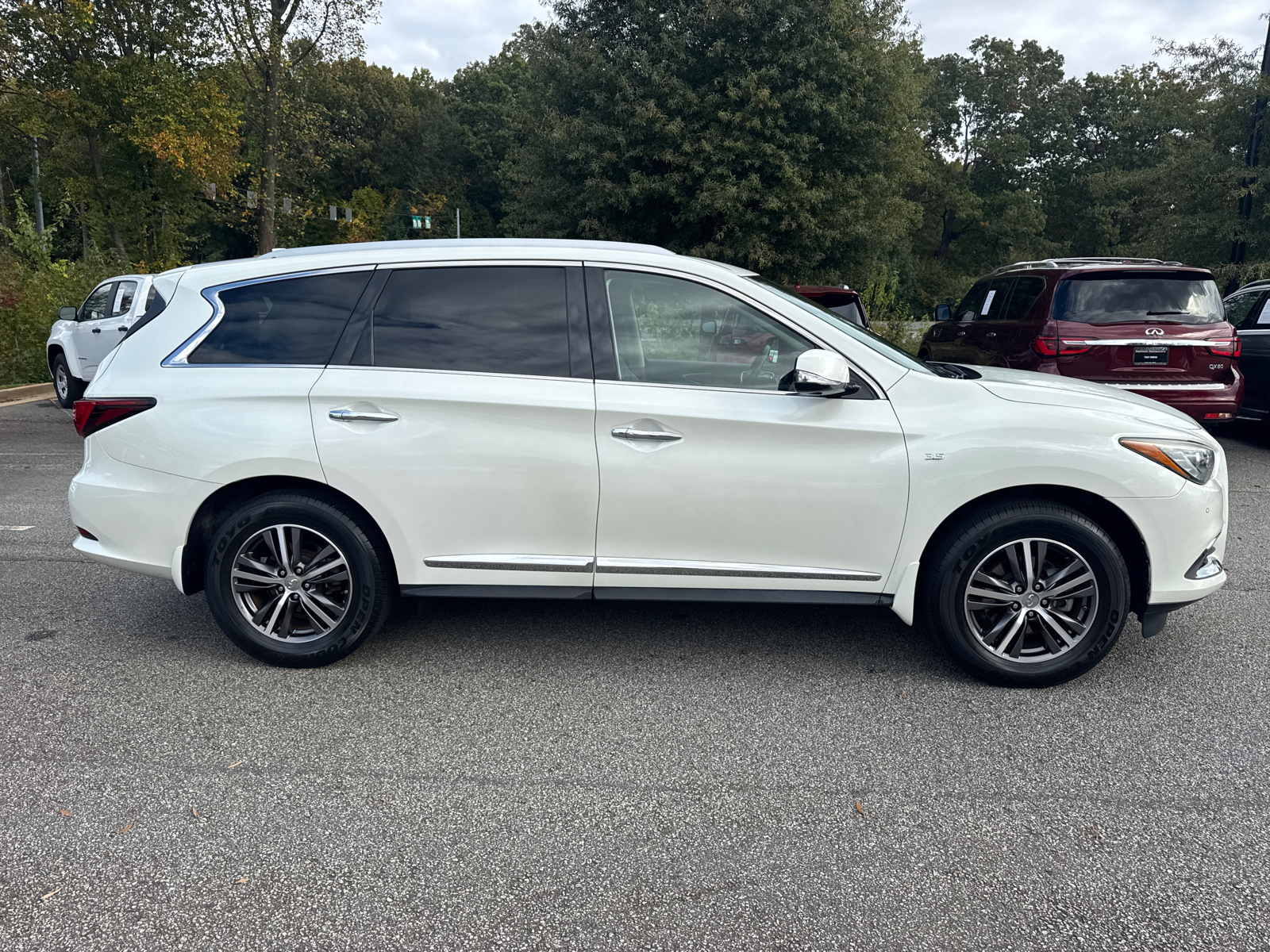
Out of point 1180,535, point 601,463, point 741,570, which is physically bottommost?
point 741,570

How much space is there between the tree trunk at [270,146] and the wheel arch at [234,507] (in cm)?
2234

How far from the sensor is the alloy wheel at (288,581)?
390cm

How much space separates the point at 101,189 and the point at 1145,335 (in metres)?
35.0

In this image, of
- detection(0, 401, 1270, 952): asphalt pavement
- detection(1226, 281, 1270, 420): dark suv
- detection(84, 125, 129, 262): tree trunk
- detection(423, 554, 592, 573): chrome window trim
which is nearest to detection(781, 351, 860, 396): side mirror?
detection(423, 554, 592, 573): chrome window trim

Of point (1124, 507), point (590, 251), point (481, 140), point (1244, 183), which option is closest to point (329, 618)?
point (590, 251)

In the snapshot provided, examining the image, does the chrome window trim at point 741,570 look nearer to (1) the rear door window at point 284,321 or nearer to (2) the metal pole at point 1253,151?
(1) the rear door window at point 284,321

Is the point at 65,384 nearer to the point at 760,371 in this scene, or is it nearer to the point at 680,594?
the point at 680,594

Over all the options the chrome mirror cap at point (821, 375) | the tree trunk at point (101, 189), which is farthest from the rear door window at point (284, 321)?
the tree trunk at point (101, 189)

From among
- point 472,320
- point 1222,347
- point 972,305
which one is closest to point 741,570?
point 472,320

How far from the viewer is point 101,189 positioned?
3234cm

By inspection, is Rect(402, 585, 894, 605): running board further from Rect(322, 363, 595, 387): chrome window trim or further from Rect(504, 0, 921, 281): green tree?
Rect(504, 0, 921, 281): green tree

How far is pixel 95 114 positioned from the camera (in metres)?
26.4

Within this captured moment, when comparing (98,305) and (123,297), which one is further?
(98,305)

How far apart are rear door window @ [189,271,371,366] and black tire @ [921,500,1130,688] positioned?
2774 millimetres
